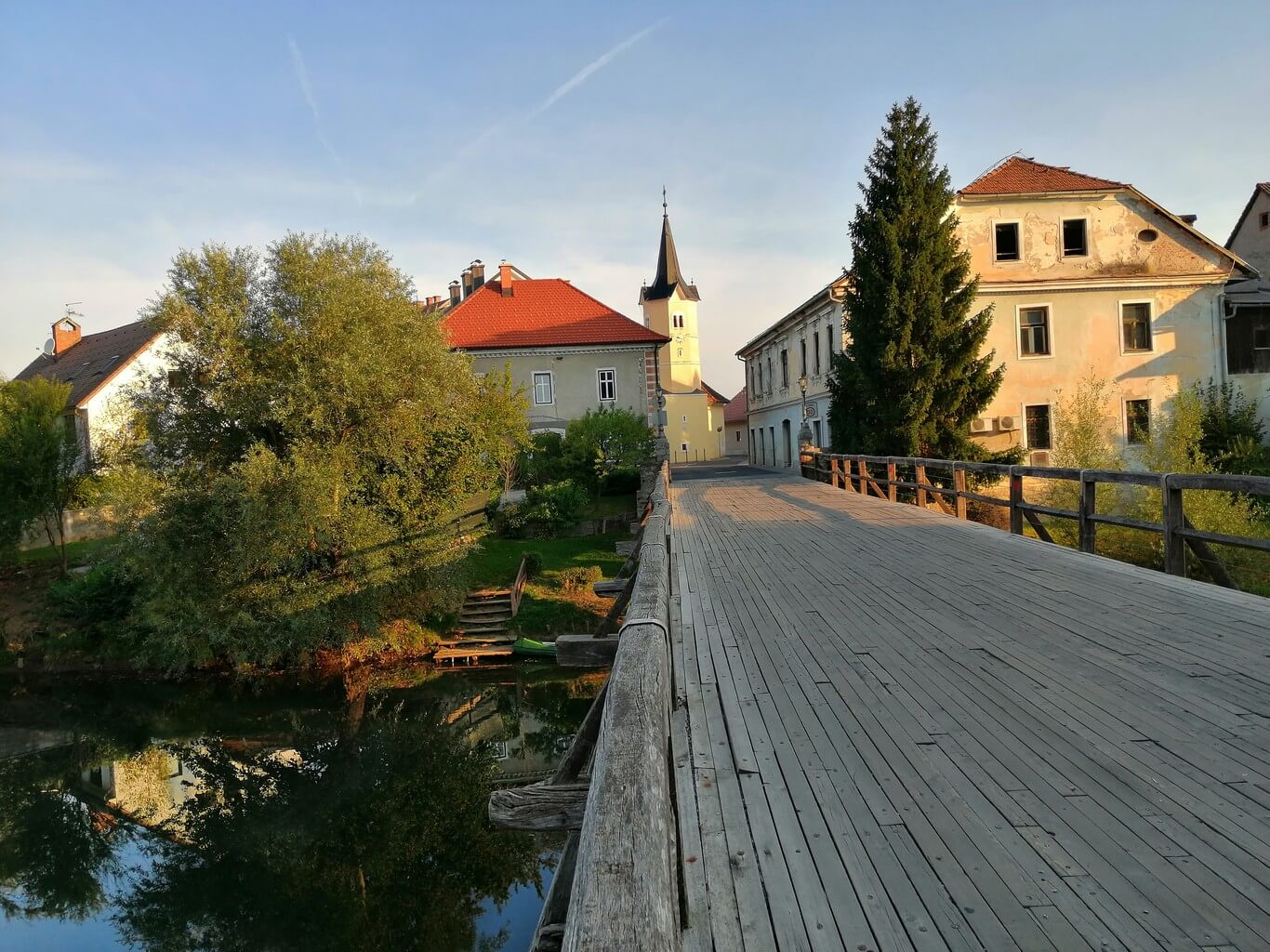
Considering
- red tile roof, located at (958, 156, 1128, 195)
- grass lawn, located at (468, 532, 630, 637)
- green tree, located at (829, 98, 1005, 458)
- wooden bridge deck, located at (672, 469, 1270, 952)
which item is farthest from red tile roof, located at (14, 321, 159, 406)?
wooden bridge deck, located at (672, 469, 1270, 952)

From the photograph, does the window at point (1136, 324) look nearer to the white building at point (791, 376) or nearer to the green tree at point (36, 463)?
the white building at point (791, 376)

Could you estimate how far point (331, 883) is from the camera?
11.5m

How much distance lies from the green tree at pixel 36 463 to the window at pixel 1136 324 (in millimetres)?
35005

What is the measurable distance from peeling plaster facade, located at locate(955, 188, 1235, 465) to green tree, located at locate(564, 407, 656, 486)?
38.5 feet

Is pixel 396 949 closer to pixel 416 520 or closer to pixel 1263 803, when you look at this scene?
pixel 1263 803

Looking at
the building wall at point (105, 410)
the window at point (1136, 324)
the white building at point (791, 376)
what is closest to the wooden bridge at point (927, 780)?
the white building at point (791, 376)

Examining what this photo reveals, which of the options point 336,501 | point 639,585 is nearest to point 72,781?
point 336,501

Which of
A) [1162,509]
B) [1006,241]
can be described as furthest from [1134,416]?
[1162,509]

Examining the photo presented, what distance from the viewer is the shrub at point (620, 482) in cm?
2870

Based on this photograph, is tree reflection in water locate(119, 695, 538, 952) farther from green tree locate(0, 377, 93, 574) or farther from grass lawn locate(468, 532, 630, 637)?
green tree locate(0, 377, 93, 574)

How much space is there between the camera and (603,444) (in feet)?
97.0

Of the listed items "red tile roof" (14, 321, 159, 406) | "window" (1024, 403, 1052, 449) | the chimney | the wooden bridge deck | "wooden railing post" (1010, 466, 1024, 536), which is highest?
the chimney

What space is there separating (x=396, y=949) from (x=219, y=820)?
556cm

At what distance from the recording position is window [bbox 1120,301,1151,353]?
25886mm
